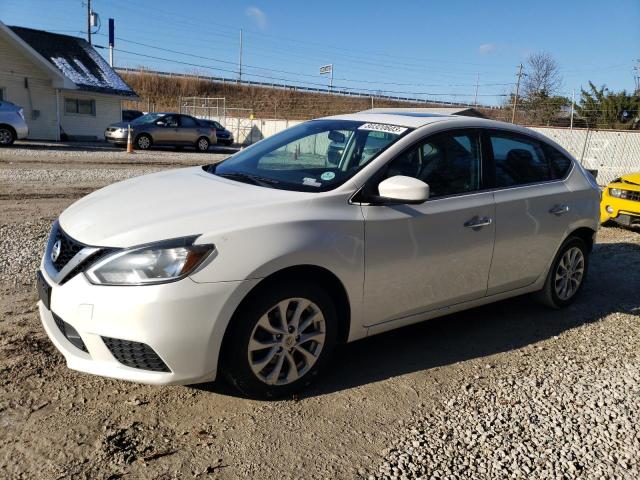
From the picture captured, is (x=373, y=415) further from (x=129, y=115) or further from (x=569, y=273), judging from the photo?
(x=129, y=115)

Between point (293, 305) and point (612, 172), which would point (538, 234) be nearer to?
point (293, 305)

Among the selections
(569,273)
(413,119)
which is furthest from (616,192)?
(413,119)

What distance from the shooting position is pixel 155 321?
276 centimetres

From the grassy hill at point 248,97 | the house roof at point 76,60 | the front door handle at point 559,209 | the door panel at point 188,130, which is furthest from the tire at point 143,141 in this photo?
the grassy hill at point 248,97

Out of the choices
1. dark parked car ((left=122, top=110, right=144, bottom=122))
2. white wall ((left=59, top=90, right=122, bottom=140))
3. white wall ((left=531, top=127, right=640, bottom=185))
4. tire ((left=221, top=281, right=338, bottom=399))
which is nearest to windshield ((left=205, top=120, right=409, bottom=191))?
tire ((left=221, top=281, right=338, bottom=399))

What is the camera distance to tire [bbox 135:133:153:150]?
2242 centimetres

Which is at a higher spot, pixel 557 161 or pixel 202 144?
pixel 557 161

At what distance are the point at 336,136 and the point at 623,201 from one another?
6.74m

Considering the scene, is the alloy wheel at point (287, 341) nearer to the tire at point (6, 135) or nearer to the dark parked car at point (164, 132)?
the tire at point (6, 135)

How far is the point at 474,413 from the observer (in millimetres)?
3285

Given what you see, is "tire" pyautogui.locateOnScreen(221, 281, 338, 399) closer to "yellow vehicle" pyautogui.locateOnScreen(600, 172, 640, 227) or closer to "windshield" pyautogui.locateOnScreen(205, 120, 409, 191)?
"windshield" pyautogui.locateOnScreen(205, 120, 409, 191)

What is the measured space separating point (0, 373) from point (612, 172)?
16.0m

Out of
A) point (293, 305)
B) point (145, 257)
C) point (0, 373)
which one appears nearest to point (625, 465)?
point (293, 305)

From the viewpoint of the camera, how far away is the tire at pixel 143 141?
2242cm
